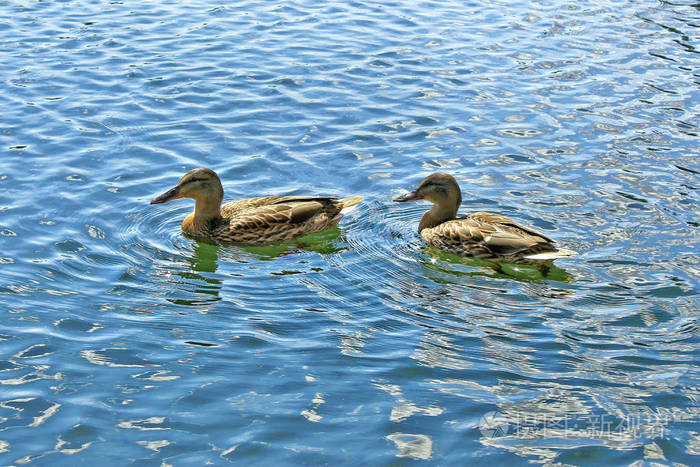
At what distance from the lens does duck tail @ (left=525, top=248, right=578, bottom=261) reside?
9883mm

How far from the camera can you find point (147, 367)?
803 centimetres

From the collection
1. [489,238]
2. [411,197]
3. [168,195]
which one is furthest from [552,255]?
[168,195]

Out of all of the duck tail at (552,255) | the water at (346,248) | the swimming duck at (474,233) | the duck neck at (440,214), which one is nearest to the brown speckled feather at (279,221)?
the water at (346,248)

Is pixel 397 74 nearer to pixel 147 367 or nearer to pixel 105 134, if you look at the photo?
pixel 105 134

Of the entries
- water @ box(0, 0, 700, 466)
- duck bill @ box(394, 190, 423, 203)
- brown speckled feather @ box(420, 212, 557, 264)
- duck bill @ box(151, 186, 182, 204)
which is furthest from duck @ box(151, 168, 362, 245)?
brown speckled feather @ box(420, 212, 557, 264)

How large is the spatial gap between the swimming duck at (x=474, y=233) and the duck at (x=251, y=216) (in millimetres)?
983

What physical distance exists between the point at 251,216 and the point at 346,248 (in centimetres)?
122

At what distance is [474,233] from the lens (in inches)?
420

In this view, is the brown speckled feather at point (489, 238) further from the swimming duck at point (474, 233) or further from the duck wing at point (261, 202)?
the duck wing at point (261, 202)

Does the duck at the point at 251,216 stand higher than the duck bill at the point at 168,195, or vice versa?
the duck bill at the point at 168,195

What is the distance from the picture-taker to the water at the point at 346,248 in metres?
7.32

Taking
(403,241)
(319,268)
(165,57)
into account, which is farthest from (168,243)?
(165,57)

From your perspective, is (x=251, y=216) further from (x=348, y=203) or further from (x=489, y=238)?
(x=489, y=238)

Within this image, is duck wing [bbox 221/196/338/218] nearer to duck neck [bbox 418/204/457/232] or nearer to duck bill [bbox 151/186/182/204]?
duck bill [bbox 151/186/182/204]
